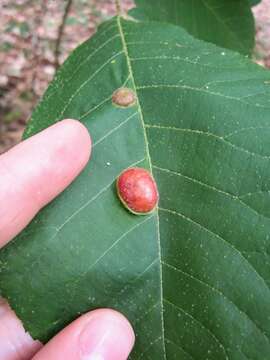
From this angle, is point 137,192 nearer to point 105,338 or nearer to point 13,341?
point 105,338

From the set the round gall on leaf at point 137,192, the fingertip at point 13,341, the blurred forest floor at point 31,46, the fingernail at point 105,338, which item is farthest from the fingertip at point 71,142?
the blurred forest floor at point 31,46

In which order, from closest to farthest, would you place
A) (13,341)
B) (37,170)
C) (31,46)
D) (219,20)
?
(37,170), (13,341), (219,20), (31,46)

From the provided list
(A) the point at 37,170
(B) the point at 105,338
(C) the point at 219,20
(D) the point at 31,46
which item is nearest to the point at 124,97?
(A) the point at 37,170

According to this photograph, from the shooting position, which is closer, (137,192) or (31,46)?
(137,192)

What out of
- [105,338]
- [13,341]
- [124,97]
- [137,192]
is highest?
[124,97]

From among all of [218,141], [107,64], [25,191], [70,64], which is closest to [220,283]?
[218,141]

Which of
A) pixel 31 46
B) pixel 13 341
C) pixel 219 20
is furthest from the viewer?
pixel 31 46
